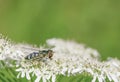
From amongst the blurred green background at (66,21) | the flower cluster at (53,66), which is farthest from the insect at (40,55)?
the blurred green background at (66,21)

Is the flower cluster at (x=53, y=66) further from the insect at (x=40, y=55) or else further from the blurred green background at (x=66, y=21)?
the blurred green background at (x=66, y=21)

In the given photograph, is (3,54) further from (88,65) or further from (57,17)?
(57,17)

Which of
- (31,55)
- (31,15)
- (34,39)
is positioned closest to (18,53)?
(31,55)

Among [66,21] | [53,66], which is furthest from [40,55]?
[66,21]

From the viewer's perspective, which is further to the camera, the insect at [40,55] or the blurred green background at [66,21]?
the blurred green background at [66,21]

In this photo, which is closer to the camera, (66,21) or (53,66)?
(53,66)

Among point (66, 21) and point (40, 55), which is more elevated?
point (66, 21)

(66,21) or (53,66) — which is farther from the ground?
(66,21)

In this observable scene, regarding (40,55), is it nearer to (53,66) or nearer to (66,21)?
(53,66)

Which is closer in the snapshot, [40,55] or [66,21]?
[40,55]
